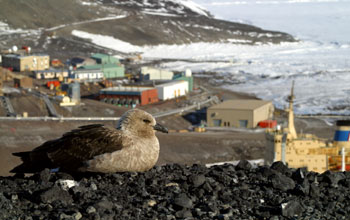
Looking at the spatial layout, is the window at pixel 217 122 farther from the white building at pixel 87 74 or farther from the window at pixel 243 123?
the white building at pixel 87 74

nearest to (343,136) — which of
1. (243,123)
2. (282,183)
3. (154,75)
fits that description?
(282,183)

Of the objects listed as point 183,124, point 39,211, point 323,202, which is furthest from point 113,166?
point 183,124

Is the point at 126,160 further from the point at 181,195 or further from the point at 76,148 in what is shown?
the point at 181,195

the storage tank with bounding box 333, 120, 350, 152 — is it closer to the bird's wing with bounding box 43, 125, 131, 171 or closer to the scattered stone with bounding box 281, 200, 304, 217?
the bird's wing with bounding box 43, 125, 131, 171


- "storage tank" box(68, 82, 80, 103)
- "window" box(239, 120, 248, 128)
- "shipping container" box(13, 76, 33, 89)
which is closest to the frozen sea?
"window" box(239, 120, 248, 128)

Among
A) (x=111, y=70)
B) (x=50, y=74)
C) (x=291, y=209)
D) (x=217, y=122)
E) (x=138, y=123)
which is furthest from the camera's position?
(x=111, y=70)

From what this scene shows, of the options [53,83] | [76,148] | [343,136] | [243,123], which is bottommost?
[243,123]
